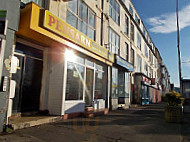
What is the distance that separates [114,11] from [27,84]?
34.6ft

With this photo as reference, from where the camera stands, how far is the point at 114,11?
14.1 meters

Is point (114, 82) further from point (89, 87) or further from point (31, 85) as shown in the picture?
point (31, 85)

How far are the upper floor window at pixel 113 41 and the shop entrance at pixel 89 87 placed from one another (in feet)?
12.3

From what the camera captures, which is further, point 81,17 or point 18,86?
point 81,17

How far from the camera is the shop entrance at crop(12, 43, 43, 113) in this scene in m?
6.16

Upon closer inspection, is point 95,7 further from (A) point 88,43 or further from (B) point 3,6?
(B) point 3,6

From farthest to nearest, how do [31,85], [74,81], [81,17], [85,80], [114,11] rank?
[114,11], [81,17], [85,80], [74,81], [31,85]

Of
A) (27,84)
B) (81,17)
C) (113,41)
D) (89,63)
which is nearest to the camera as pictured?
(27,84)

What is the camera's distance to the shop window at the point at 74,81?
7.83 metres

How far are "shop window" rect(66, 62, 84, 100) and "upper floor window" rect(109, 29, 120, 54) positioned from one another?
4905mm

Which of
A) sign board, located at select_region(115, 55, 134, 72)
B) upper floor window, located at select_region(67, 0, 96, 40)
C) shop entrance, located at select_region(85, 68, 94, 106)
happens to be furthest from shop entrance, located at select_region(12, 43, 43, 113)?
sign board, located at select_region(115, 55, 134, 72)

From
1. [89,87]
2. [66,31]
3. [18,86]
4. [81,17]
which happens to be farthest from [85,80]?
[18,86]

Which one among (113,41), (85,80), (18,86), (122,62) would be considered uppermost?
(113,41)

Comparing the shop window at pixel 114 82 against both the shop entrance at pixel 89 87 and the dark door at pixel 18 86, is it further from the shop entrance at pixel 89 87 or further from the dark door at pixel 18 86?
the dark door at pixel 18 86
